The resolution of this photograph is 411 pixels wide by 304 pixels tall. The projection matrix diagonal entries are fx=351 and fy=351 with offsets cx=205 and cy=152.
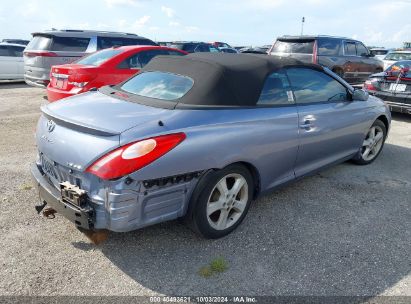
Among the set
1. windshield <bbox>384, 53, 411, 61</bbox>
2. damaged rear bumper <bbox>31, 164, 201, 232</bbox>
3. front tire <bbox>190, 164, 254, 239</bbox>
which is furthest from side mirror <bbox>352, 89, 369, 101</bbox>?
windshield <bbox>384, 53, 411, 61</bbox>

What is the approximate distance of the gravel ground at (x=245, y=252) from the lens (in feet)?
8.21

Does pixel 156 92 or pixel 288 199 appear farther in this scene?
pixel 288 199

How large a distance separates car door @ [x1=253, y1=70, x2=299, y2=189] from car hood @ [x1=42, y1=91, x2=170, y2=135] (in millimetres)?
975

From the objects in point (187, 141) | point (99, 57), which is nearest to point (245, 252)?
point (187, 141)

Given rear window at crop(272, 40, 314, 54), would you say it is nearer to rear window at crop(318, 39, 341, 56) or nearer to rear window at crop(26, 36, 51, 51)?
rear window at crop(318, 39, 341, 56)

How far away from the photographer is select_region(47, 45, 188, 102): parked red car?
6188mm

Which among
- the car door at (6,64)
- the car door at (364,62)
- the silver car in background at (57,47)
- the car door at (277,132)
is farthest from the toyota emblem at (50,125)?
the car door at (6,64)

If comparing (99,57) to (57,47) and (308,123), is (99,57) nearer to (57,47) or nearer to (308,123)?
(57,47)

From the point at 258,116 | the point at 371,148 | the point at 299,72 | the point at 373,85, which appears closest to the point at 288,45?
the point at 373,85

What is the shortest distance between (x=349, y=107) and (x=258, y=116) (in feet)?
5.75

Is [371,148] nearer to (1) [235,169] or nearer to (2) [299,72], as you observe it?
(2) [299,72]

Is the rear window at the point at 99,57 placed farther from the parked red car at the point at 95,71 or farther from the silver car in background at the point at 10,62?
the silver car in background at the point at 10,62

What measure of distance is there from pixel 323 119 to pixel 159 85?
5.91 ft

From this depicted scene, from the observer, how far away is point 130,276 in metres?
2.57
